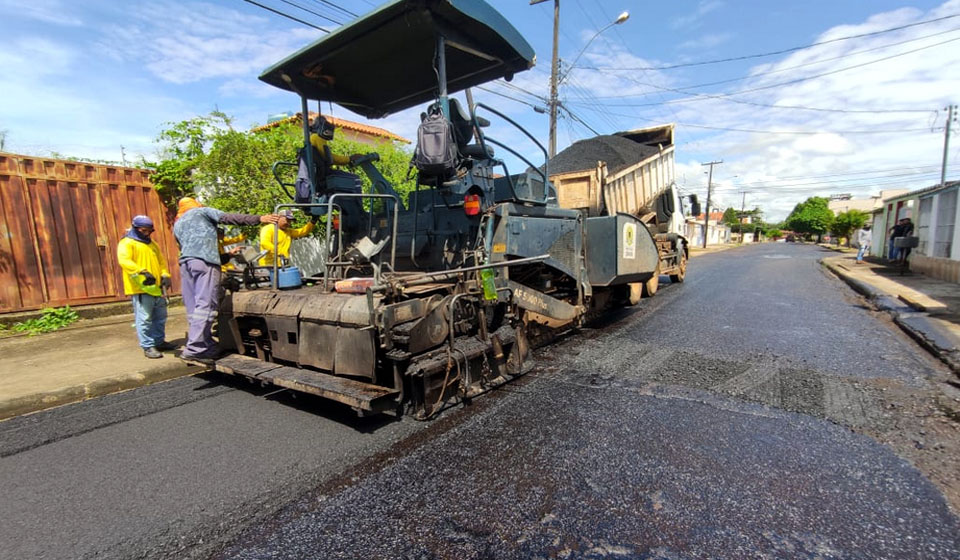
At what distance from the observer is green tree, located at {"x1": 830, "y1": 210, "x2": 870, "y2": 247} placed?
37.8m

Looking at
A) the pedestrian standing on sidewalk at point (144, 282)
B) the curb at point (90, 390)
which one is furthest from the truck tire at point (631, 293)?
the pedestrian standing on sidewalk at point (144, 282)

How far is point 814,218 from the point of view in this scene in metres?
63.4

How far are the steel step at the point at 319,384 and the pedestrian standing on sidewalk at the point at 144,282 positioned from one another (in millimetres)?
1788

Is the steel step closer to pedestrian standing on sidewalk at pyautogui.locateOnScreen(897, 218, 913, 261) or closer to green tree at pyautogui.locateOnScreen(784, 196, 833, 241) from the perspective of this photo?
pedestrian standing on sidewalk at pyautogui.locateOnScreen(897, 218, 913, 261)

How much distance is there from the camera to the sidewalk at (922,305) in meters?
4.68

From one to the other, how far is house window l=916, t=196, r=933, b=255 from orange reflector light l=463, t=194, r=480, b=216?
14.1 m

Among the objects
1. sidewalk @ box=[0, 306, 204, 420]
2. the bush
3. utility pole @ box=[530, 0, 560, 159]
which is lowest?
sidewalk @ box=[0, 306, 204, 420]

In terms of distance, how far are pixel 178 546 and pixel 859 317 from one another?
8.16m

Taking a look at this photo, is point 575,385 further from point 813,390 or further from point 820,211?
point 820,211

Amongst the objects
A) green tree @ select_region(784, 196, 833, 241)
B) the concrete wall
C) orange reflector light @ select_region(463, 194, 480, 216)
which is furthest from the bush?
green tree @ select_region(784, 196, 833, 241)

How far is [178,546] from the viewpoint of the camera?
1953 millimetres

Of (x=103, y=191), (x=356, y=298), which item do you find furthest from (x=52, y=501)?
(x=103, y=191)

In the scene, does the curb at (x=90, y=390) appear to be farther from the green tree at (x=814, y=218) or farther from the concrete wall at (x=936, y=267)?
the green tree at (x=814, y=218)

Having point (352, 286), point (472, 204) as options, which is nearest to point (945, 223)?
point (472, 204)
